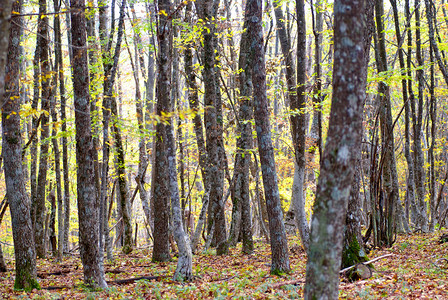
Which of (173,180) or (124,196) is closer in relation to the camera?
(173,180)

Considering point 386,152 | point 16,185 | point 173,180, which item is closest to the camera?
point 16,185

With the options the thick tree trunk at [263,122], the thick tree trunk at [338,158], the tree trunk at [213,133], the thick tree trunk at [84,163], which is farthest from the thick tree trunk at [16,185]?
the thick tree trunk at [338,158]

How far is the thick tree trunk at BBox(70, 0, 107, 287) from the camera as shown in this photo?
7.14m

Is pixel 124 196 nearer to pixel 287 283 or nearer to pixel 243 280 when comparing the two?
pixel 243 280

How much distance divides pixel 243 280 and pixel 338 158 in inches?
191

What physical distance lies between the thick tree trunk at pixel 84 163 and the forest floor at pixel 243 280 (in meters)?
0.61

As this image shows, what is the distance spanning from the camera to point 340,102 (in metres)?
3.70

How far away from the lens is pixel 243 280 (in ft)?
25.0

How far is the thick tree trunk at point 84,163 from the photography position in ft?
23.4

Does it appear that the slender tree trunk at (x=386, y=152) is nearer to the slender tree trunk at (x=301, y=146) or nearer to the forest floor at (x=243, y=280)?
the forest floor at (x=243, y=280)

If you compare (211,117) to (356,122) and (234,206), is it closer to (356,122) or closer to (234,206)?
(234,206)

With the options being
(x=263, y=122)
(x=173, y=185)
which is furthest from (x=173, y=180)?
(x=263, y=122)

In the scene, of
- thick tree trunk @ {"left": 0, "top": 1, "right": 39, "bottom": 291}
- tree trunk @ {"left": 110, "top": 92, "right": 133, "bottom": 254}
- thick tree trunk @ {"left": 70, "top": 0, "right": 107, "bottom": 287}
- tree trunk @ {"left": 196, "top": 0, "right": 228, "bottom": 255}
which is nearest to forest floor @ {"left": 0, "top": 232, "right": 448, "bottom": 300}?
thick tree trunk @ {"left": 0, "top": 1, "right": 39, "bottom": 291}

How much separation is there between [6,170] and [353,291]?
22.8 ft
